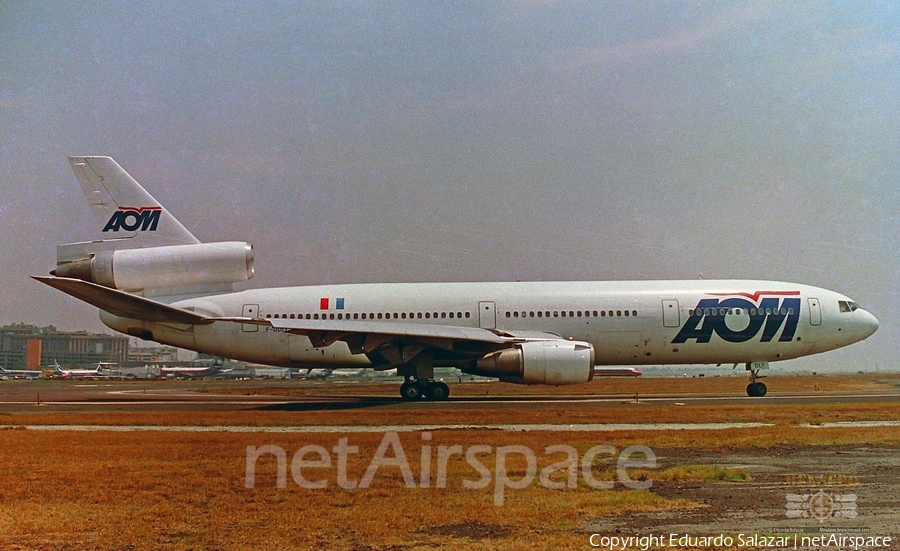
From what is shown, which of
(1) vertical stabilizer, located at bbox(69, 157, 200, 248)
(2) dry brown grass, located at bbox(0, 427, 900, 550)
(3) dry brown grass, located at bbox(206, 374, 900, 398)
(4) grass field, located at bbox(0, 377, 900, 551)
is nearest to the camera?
(2) dry brown grass, located at bbox(0, 427, 900, 550)

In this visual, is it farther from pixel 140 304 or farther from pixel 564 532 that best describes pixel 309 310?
pixel 564 532

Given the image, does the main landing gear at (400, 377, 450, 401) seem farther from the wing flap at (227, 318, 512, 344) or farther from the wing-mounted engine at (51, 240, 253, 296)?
the wing-mounted engine at (51, 240, 253, 296)

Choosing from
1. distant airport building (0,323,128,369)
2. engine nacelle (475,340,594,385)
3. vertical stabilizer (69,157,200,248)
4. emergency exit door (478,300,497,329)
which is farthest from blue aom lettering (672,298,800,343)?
distant airport building (0,323,128,369)

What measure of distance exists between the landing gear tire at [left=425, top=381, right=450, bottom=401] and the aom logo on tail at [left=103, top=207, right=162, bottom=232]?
1087 cm

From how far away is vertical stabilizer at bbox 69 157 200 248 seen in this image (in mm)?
26828

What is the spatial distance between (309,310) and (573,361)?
363 inches

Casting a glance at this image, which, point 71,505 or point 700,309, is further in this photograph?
point 700,309

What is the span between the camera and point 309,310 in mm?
26609

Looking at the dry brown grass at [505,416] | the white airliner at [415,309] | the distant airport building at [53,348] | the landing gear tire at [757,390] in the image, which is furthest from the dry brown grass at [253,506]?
the distant airport building at [53,348]

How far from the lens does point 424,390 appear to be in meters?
25.6

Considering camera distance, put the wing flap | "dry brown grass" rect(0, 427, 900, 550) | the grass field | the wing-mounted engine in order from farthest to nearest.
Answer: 1. the wing-mounted engine
2. the wing flap
3. the grass field
4. "dry brown grass" rect(0, 427, 900, 550)

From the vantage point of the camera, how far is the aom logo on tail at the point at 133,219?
88.2 feet

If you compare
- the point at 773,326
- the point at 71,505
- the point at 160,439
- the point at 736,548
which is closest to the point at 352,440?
the point at 160,439

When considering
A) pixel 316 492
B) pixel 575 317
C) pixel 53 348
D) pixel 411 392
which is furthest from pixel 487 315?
pixel 53 348
